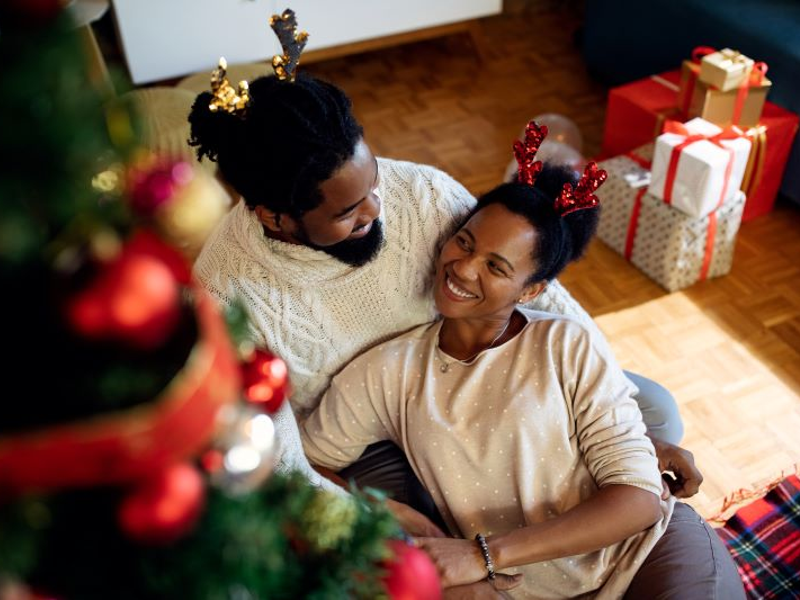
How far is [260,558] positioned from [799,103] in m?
2.60

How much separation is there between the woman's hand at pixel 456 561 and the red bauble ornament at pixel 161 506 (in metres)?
0.81

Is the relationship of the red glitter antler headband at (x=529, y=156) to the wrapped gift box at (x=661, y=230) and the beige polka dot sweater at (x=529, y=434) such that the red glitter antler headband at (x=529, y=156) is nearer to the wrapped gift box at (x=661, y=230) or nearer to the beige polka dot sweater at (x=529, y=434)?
the beige polka dot sweater at (x=529, y=434)

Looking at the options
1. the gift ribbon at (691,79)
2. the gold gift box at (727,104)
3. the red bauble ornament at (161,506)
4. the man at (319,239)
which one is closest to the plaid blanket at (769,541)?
the man at (319,239)

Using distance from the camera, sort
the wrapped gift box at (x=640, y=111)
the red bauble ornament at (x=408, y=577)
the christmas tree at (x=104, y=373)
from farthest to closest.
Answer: the wrapped gift box at (x=640, y=111) → the red bauble ornament at (x=408, y=577) → the christmas tree at (x=104, y=373)

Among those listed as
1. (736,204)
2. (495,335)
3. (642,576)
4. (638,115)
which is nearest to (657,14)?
(638,115)

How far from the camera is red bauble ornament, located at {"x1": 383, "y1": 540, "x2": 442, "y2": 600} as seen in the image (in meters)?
0.62

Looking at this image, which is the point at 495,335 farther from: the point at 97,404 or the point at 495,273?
the point at 97,404

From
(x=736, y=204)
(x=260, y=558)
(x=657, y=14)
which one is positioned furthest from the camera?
(x=657, y=14)

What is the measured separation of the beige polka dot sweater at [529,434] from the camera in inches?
52.0

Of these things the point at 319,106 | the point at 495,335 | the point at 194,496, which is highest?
the point at 194,496

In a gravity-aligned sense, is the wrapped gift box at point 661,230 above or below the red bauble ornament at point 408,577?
below

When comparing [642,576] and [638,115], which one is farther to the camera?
[638,115]

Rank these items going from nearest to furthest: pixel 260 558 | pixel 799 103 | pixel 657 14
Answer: pixel 260 558 → pixel 799 103 → pixel 657 14

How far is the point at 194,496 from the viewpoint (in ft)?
1.57
